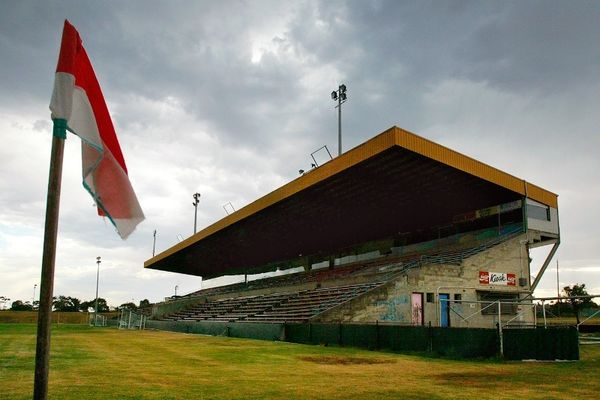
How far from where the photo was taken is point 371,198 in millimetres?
36562

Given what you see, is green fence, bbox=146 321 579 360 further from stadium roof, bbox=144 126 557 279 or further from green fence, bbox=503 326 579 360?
stadium roof, bbox=144 126 557 279

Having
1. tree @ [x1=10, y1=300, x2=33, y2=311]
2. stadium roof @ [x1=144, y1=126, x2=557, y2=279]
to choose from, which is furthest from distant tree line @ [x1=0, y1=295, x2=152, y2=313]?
stadium roof @ [x1=144, y1=126, x2=557, y2=279]

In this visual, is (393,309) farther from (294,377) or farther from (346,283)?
(294,377)

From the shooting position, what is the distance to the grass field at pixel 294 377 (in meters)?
10.5

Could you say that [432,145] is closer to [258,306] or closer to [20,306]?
[258,306]

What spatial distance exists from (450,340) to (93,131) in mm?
16321

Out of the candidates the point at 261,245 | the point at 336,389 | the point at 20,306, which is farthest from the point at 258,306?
the point at 20,306

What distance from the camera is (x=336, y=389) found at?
36.4 ft

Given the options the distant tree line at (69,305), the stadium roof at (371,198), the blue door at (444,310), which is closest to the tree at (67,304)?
the distant tree line at (69,305)

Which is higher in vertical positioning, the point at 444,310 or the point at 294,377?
the point at 444,310

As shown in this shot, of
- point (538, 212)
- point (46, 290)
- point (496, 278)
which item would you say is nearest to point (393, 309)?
point (496, 278)

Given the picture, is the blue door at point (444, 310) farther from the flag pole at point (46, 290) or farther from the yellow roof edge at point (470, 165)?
the flag pole at point (46, 290)

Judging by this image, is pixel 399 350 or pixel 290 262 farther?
pixel 290 262

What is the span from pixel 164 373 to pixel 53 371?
9.66 ft
